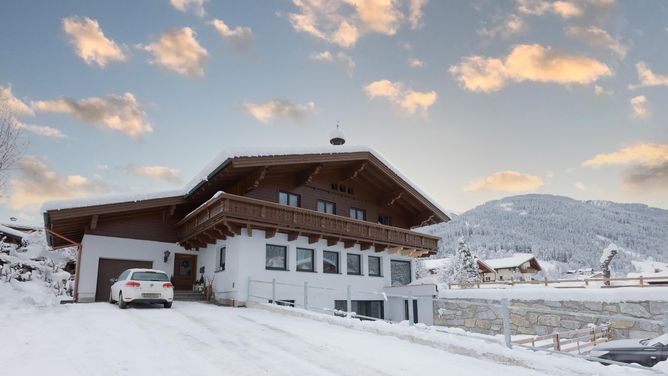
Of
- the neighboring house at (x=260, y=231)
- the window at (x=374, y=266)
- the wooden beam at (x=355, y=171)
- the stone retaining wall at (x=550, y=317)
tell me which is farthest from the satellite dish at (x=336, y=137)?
the stone retaining wall at (x=550, y=317)

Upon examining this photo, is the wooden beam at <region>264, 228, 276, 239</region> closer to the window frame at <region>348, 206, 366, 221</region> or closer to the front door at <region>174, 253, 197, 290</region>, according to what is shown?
the front door at <region>174, 253, 197, 290</region>

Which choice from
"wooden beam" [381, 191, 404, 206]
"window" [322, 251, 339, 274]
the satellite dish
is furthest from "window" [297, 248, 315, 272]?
the satellite dish

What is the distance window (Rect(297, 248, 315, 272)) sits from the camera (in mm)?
22547

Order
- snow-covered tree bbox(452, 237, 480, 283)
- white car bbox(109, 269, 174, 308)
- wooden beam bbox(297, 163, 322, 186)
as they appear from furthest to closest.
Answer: snow-covered tree bbox(452, 237, 480, 283) → wooden beam bbox(297, 163, 322, 186) → white car bbox(109, 269, 174, 308)

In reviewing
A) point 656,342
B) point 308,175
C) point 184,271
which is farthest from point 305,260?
point 656,342

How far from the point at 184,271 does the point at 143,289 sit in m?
7.92

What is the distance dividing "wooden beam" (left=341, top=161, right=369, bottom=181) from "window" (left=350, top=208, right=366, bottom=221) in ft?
7.05

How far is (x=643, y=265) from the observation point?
178 m

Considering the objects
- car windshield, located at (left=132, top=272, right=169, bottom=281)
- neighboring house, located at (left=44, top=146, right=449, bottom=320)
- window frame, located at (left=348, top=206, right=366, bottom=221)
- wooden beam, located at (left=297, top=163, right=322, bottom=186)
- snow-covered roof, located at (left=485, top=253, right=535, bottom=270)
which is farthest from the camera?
snow-covered roof, located at (left=485, top=253, right=535, bottom=270)

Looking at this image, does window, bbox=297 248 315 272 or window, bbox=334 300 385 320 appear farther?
window, bbox=334 300 385 320

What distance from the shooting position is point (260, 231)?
20875mm

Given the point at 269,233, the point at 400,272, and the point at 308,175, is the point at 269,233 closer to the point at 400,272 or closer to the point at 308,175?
the point at 308,175

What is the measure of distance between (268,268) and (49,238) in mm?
12531

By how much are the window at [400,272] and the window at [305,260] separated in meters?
6.69
